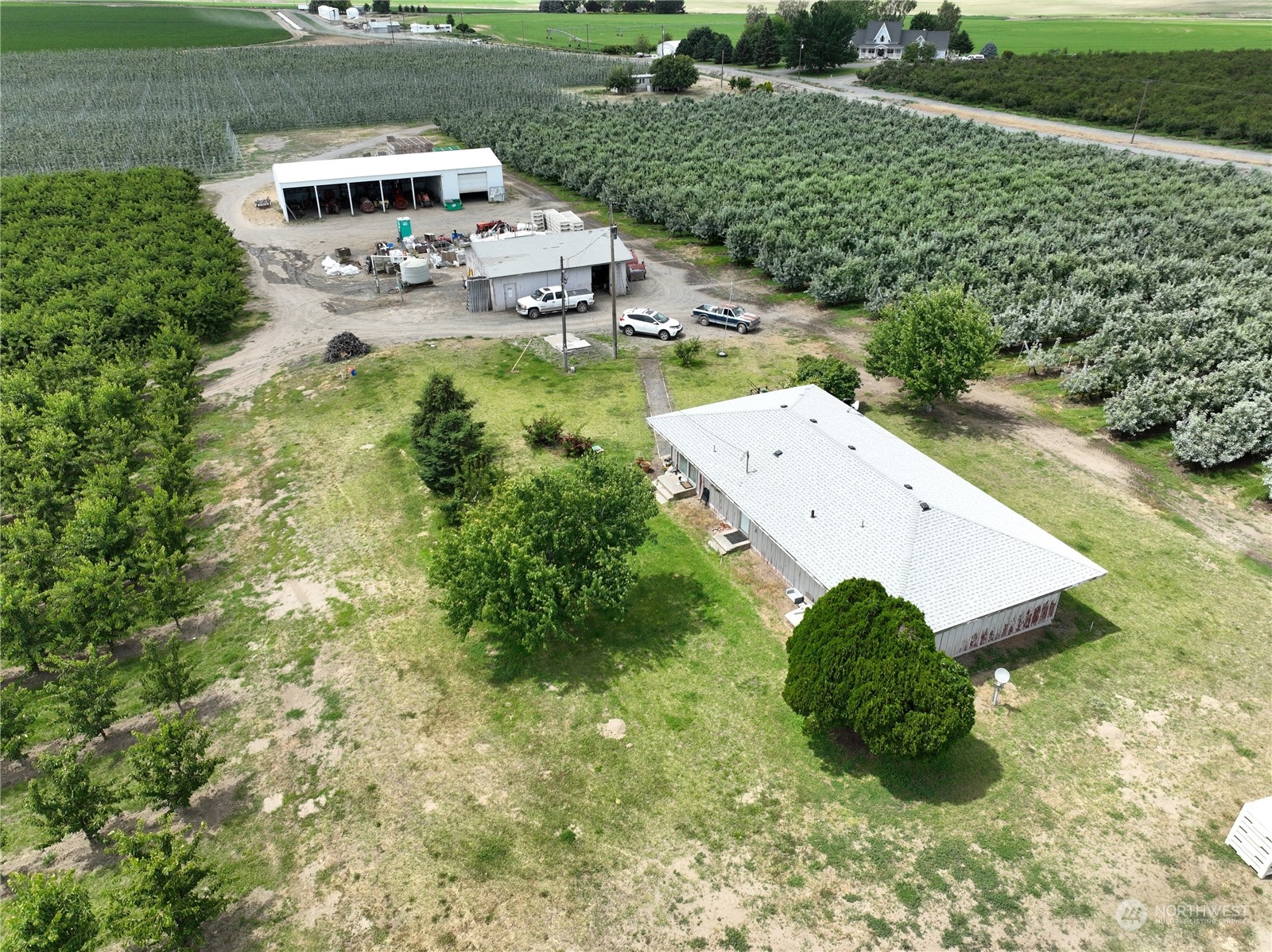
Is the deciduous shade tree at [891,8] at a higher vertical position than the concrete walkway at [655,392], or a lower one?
higher

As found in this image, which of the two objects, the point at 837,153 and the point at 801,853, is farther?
the point at 837,153

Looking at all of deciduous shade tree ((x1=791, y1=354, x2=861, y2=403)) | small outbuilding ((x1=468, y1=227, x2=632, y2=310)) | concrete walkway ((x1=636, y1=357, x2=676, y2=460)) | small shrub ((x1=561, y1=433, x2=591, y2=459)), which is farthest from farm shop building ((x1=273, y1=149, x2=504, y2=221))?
deciduous shade tree ((x1=791, y1=354, x2=861, y2=403))

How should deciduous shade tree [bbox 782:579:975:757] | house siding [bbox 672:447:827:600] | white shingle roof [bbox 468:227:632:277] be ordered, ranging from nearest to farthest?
1. deciduous shade tree [bbox 782:579:975:757]
2. house siding [bbox 672:447:827:600]
3. white shingle roof [bbox 468:227:632:277]

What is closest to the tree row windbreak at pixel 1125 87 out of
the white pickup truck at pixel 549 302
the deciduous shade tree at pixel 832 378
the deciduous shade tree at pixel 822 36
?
the deciduous shade tree at pixel 822 36

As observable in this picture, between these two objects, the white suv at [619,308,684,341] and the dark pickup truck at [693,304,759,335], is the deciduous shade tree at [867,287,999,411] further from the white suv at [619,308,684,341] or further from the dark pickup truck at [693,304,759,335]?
the white suv at [619,308,684,341]

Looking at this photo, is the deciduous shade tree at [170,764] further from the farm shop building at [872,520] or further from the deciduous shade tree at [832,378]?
the deciduous shade tree at [832,378]

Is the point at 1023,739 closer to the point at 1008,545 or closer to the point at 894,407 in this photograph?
the point at 1008,545

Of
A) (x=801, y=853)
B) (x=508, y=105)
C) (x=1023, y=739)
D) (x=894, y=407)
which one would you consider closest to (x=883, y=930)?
(x=801, y=853)
